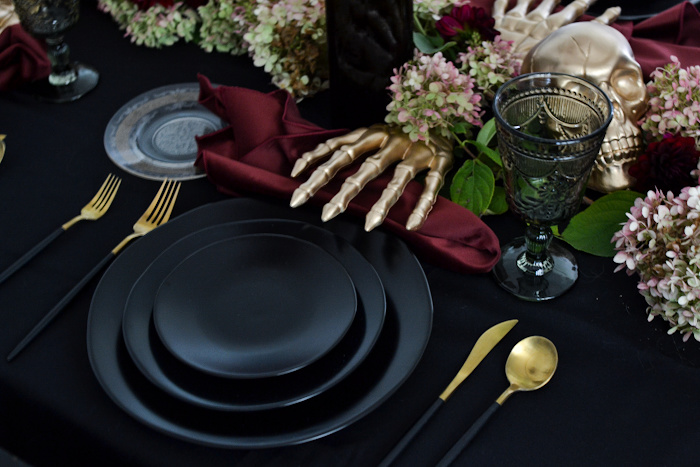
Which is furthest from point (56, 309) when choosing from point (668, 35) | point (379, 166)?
point (668, 35)

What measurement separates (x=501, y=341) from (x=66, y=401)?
38 centimetres

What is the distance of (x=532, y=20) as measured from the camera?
0.86m

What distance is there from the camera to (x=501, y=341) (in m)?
0.60

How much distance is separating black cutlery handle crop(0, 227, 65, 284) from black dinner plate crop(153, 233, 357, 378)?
17cm

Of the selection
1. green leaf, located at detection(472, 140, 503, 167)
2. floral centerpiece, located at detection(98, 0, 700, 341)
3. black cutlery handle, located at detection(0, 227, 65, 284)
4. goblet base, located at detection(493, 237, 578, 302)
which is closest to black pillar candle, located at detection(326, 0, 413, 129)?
floral centerpiece, located at detection(98, 0, 700, 341)

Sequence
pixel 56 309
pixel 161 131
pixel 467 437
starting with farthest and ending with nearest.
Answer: pixel 161 131 → pixel 56 309 → pixel 467 437

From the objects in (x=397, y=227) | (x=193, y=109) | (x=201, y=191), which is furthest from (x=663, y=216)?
(x=193, y=109)

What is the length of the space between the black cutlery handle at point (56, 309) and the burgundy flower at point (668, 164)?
54 cm

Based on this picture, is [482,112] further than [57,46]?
No

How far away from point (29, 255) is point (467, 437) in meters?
0.48

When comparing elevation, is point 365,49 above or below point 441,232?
above

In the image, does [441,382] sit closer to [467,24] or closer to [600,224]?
[600,224]

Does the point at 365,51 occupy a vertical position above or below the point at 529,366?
above

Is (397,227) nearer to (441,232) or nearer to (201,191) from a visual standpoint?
(441,232)
